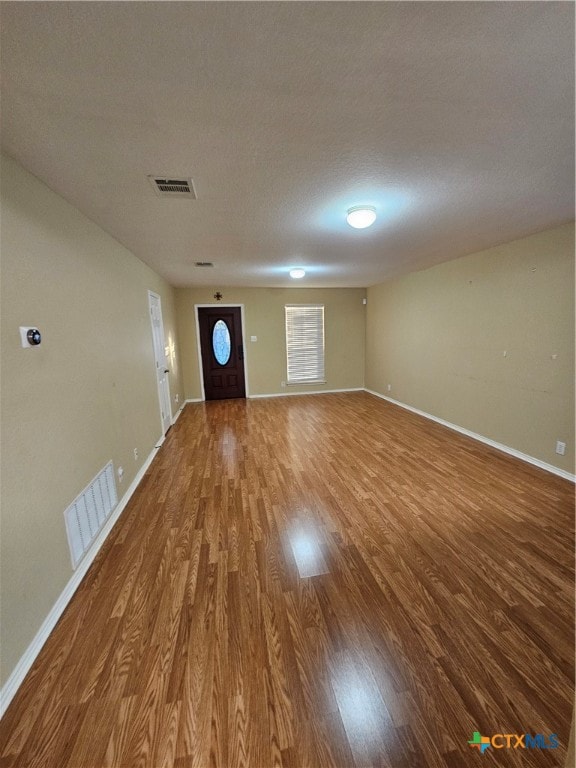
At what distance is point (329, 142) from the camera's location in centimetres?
141

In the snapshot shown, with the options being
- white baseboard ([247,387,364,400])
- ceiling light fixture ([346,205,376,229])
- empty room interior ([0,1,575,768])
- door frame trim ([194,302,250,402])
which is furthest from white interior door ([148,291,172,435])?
ceiling light fixture ([346,205,376,229])

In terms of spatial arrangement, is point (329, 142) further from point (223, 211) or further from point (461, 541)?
point (461, 541)

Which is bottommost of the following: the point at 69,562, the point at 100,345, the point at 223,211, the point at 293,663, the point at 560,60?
the point at 293,663

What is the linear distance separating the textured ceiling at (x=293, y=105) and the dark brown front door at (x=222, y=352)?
3815 millimetres

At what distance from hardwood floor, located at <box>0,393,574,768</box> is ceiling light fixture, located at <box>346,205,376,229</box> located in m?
2.30

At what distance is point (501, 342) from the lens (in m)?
3.43

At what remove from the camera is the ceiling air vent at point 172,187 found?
172cm

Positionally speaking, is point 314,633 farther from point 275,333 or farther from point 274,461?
point 275,333

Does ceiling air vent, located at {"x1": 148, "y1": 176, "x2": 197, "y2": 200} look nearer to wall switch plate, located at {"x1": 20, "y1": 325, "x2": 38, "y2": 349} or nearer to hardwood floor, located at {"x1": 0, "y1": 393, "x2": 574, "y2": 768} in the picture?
wall switch plate, located at {"x1": 20, "y1": 325, "x2": 38, "y2": 349}

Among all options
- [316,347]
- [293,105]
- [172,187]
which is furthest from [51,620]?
[316,347]

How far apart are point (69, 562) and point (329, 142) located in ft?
8.88

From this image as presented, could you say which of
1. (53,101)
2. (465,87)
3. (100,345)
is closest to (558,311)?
(465,87)

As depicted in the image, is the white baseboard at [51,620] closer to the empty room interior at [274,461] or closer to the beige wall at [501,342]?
the empty room interior at [274,461]

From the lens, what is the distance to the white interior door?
4055mm
